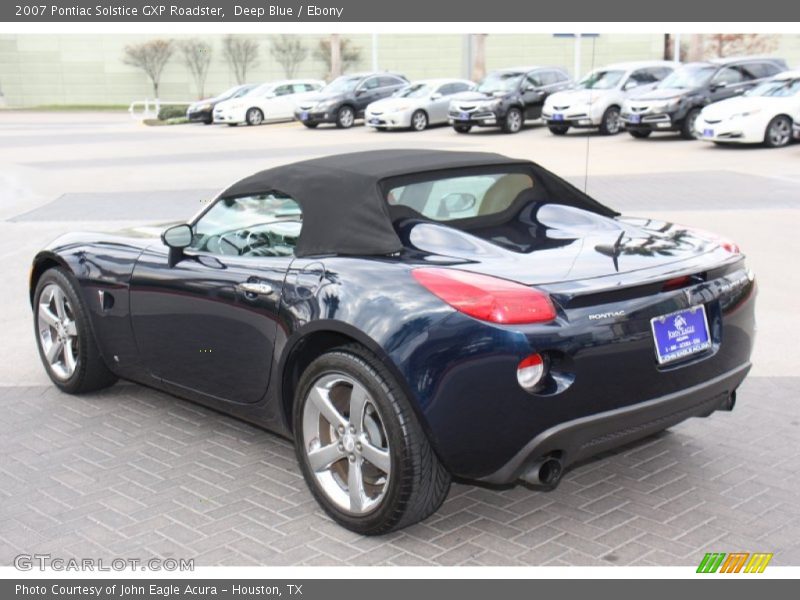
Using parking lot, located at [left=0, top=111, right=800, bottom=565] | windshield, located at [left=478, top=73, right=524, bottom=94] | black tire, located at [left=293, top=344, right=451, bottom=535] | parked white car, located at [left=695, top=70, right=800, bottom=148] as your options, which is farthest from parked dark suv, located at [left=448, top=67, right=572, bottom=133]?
black tire, located at [left=293, top=344, right=451, bottom=535]

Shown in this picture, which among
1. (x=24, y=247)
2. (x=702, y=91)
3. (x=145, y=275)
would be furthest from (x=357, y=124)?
(x=145, y=275)

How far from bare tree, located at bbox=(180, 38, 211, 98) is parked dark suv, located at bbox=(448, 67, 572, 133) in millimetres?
40545

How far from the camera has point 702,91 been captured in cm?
2405

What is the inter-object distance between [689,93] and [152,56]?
161ft

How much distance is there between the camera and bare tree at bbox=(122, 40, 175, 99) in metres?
65.4

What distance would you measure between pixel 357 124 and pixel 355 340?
3245 centimetres

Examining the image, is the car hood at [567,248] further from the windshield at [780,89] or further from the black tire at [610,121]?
the black tire at [610,121]

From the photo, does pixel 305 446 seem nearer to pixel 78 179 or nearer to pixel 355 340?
pixel 355 340

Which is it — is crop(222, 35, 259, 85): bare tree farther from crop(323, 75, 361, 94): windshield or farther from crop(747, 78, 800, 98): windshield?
crop(747, 78, 800, 98): windshield

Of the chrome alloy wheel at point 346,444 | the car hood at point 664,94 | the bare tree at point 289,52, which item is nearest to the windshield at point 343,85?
the car hood at point 664,94

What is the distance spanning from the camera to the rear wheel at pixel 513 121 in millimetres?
28328

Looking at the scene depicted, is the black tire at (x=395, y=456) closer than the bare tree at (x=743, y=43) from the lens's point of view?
Yes

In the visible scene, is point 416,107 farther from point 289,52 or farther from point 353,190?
point 289,52

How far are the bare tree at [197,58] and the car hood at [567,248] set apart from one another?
64946 millimetres
